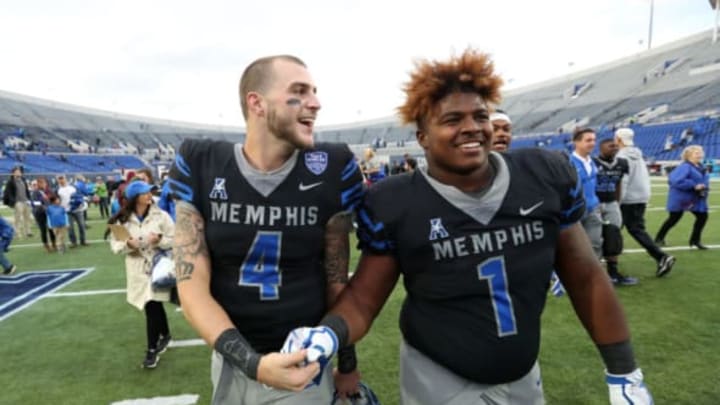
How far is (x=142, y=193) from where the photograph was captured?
3.64 metres

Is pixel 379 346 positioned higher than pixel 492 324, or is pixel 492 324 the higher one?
pixel 492 324

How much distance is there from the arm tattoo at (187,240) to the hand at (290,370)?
553mm

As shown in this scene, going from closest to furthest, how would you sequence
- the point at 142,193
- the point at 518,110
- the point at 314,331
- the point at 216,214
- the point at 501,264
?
the point at 314,331 < the point at 501,264 < the point at 216,214 < the point at 142,193 < the point at 518,110

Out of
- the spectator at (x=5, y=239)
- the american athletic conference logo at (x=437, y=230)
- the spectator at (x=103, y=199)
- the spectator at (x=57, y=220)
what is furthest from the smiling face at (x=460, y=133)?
the spectator at (x=103, y=199)

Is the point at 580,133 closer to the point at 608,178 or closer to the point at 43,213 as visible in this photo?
the point at 608,178

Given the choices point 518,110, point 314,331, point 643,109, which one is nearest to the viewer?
point 314,331

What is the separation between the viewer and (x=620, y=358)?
149cm

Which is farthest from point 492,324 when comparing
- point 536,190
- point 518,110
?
point 518,110

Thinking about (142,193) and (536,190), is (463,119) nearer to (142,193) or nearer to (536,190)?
(536,190)

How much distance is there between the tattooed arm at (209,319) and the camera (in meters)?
1.19

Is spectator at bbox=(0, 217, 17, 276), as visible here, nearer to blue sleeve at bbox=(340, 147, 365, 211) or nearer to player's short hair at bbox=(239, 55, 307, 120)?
player's short hair at bbox=(239, 55, 307, 120)

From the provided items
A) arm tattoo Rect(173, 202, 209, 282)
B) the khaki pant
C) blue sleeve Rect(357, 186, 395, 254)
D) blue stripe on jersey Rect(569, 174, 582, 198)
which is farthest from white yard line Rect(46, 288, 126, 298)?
the khaki pant

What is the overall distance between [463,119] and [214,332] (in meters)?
1.10

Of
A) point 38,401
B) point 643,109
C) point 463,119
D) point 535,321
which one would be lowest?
point 38,401
